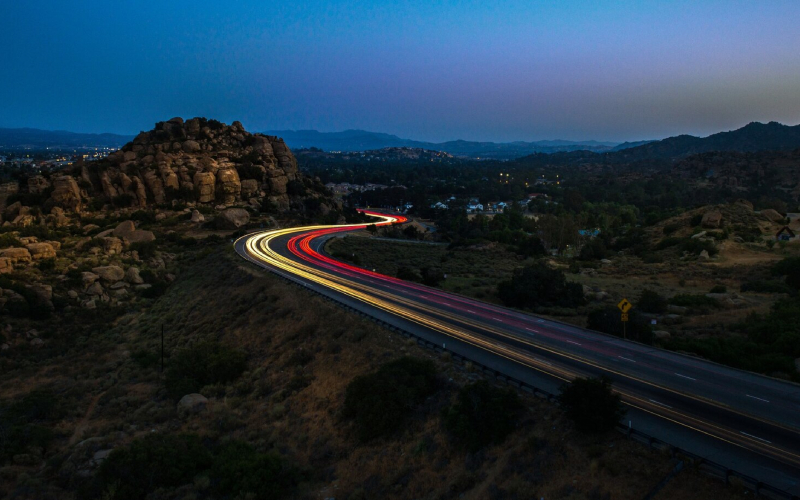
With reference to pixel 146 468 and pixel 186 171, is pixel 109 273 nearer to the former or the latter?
pixel 146 468

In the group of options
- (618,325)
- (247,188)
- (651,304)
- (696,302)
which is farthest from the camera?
(247,188)

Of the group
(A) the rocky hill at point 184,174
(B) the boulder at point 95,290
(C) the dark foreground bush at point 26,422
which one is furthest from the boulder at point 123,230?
(C) the dark foreground bush at point 26,422

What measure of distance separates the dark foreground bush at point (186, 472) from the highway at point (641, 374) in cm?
926

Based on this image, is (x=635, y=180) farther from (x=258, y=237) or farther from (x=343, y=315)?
(x=343, y=315)

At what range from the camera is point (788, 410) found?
14164 mm

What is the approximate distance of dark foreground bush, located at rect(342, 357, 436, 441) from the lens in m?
16.5

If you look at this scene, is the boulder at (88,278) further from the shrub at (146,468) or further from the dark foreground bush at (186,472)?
the shrub at (146,468)

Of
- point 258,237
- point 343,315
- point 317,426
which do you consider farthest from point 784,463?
point 258,237

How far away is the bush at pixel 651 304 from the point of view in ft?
98.5

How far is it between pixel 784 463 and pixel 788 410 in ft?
13.0

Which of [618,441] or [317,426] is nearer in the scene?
[618,441]

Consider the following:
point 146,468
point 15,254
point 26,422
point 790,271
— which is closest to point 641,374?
point 146,468

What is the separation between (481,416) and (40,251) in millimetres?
47417

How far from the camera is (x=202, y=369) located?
24.5 m
